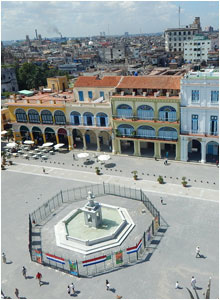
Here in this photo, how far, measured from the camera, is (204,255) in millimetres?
32031

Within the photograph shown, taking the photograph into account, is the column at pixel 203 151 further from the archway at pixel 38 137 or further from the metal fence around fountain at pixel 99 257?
the archway at pixel 38 137

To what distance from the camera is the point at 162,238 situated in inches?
1387

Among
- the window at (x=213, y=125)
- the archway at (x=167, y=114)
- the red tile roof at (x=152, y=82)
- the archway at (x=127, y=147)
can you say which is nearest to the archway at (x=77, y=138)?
the archway at (x=127, y=147)

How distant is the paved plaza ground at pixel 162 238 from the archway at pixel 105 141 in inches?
230

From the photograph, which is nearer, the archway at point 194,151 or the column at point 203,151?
the column at point 203,151

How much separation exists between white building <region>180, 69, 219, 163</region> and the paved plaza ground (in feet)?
16.0

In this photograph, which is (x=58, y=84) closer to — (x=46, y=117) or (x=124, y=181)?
(x=46, y=117)

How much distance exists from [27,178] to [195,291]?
34.9 metres

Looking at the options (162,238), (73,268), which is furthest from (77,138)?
(73,268)

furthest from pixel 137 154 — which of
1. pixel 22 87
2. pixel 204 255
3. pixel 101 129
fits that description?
pixel 22 87

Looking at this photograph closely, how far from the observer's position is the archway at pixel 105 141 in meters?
64.4

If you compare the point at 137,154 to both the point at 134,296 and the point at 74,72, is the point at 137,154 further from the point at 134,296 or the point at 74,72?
the point at 74,72

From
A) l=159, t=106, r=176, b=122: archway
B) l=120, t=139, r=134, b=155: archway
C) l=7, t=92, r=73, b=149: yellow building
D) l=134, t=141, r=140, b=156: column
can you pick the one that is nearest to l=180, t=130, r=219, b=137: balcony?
l=159, t=106, r=176, b=122: archway

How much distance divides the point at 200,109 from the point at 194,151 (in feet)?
35.3
